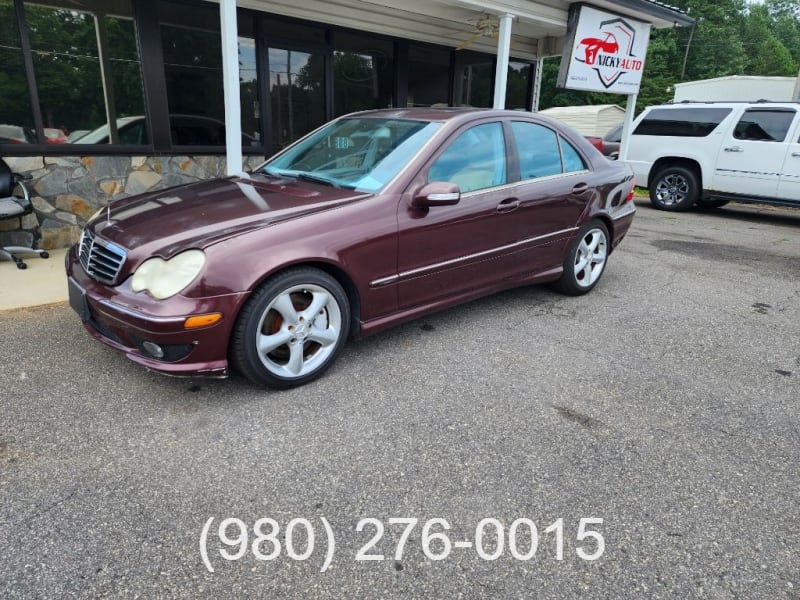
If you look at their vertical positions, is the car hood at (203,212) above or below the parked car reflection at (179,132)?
below

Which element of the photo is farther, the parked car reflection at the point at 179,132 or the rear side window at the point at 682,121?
the rear side window at the point at 682,121

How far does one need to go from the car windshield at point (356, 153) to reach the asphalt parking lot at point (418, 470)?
3.65 ft

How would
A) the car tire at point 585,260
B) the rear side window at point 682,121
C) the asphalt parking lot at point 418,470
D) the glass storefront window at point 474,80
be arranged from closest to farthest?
the asphalt parking lot at point 418,470, the car tire at point 585,260, the rear side window at point 682,121, the glass storefront window at point 474,80

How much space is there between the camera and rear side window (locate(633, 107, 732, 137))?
9.66m

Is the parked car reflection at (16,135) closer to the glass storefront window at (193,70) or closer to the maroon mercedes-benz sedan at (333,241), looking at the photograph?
the glass storefront window at (193,70)

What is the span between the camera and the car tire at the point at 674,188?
32.8ft

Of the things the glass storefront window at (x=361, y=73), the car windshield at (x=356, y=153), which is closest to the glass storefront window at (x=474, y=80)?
the glass storefront window at (x=361, y=73)

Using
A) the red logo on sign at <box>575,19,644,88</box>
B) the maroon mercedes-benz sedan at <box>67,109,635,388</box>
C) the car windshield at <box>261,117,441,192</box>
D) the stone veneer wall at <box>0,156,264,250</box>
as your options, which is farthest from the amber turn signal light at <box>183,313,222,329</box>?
the red logo on sign at <box>575,19,644,88</box>

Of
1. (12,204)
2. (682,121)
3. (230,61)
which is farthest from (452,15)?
(12,204)

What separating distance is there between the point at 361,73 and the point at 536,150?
5393 mm

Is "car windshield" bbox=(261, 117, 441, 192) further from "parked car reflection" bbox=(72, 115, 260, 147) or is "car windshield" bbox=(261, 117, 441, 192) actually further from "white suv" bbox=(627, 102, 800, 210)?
"white suv" bbox=(627, 102, 800, 210)

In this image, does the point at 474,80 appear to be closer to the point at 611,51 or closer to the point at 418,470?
the point at 611,51

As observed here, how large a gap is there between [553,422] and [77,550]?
2122 mm

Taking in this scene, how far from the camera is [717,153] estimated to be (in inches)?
376
